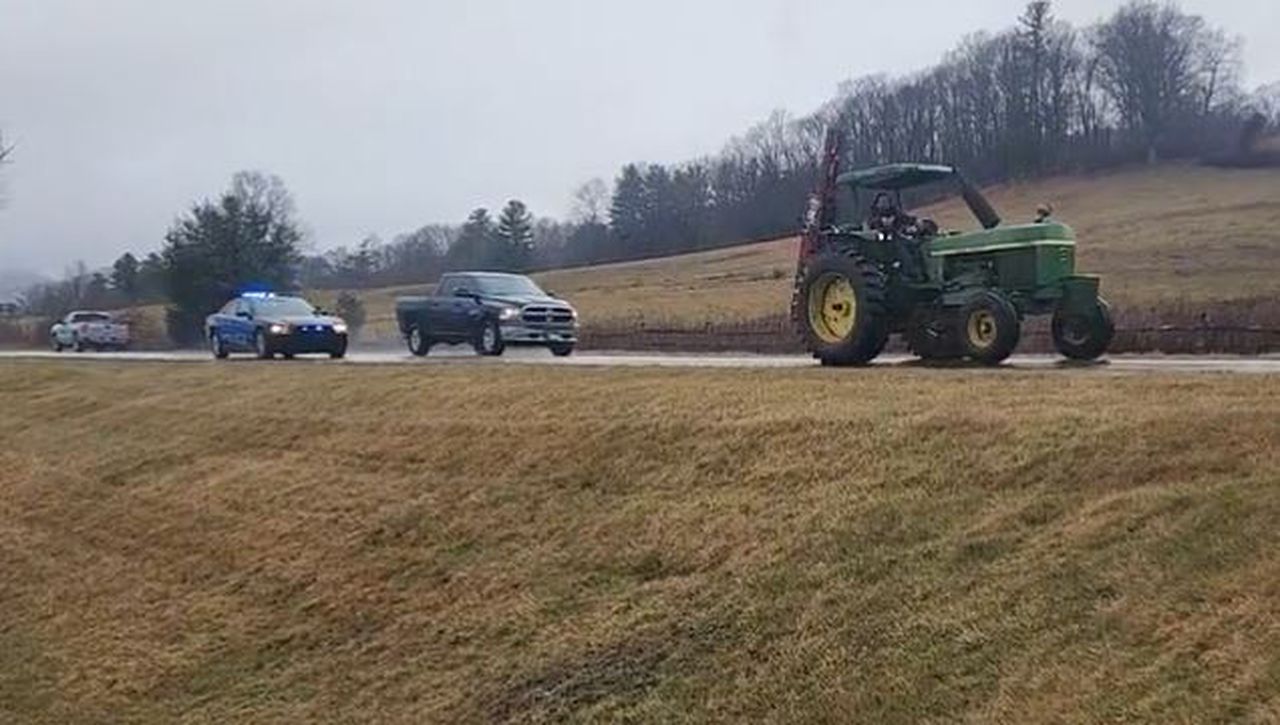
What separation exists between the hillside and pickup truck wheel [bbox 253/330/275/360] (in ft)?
47.7

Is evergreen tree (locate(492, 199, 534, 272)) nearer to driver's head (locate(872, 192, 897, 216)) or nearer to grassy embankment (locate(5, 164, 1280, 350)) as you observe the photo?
grassy embankment (locate(5, 164, 1280, 350))

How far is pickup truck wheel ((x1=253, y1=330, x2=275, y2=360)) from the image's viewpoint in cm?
2762

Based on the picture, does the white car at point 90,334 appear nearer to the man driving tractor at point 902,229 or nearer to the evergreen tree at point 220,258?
the evergreen tree at point 220,258

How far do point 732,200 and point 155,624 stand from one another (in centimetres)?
10534

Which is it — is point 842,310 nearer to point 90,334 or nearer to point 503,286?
point 503,286

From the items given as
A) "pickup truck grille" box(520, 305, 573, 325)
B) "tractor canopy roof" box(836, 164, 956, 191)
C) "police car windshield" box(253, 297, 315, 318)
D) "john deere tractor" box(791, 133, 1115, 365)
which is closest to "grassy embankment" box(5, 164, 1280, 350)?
"pickup truck grille" box(520, 305, 573, 325)

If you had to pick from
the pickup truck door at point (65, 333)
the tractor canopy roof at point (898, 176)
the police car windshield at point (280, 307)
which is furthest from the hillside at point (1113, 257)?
the police car windshield at point (280, 307)

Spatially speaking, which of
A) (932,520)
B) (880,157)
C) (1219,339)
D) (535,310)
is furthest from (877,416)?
(880,157)

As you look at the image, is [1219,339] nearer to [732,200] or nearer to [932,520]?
[932,520]

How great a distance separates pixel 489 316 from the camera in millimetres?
25844

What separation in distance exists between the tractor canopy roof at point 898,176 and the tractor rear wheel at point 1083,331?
7.95ft

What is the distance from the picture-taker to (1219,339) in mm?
22609

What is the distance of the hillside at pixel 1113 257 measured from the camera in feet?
154

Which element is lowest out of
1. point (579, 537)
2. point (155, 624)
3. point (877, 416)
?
point (155, 624)
